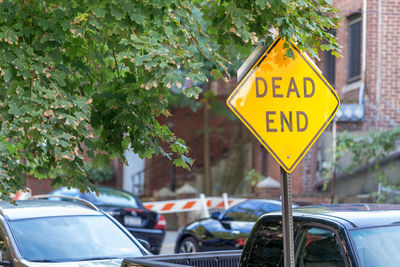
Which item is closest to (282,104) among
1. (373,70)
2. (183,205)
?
(373,70)

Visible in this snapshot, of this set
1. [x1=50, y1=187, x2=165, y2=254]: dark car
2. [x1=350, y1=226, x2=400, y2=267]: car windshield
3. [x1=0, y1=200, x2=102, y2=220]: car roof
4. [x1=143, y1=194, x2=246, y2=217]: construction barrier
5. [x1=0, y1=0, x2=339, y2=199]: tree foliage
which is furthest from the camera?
[x1=143, y1=194, x2=246, y2=217]: construction barrier

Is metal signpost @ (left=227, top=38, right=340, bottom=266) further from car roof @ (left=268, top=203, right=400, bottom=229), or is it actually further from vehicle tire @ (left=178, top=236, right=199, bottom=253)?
vehicle tire @ (left=178, top=236, right=199, bottom=253)

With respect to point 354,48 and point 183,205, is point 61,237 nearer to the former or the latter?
point 183,205

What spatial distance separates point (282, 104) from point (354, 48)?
15159 mm

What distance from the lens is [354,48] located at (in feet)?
66.7

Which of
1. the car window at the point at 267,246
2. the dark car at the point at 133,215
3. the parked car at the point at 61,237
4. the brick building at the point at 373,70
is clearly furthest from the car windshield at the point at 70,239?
the brick building at the point at 373,70

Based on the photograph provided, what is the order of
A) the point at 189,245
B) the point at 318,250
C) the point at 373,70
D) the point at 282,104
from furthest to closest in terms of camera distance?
the point at 373,70 < the point at 189,245 < the point at 318,250 < the point at 282,104

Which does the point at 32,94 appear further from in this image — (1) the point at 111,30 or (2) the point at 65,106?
(1) the point at 111,30

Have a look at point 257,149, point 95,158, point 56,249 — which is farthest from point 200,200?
point 95,158

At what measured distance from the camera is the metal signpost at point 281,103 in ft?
18.6

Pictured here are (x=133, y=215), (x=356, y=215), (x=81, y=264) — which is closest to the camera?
(x=356, y=215)

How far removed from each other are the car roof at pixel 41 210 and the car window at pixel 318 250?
3595 millimetres

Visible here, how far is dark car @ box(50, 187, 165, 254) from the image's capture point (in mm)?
14320

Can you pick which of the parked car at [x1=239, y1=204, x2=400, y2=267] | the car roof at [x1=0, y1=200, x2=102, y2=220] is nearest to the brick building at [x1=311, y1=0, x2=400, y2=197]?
the car roof at [x1=0, y1=200, x2=102, y2=220]
